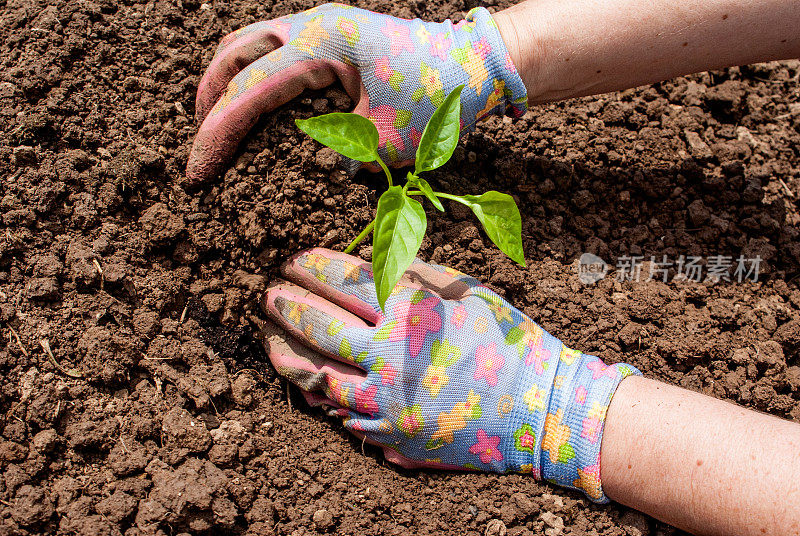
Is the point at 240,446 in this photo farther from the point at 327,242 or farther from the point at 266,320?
the point at 327,242

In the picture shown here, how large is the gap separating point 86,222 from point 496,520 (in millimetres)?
1436


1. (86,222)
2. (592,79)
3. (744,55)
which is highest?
(744,55)

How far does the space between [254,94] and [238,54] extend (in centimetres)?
17

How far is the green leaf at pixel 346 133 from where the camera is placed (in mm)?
1497

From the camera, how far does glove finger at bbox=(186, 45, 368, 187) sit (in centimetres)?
171

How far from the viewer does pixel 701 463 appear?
1.55 m

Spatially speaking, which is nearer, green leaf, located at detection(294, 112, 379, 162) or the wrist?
green leaf, located at detection(294, 112, 379, 162)

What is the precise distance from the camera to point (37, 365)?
1.53 metres

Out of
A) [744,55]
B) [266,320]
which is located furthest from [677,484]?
[744,55]

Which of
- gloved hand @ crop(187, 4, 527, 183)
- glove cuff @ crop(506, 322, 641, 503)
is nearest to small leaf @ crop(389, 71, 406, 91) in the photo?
gloved hand @ crop(187, 4, 527, 183)

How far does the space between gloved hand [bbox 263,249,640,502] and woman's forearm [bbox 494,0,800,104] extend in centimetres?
82

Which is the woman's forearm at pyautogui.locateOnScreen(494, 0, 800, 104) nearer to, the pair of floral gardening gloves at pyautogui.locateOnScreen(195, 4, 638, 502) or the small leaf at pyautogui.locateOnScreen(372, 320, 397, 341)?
the pair of floral gardening gloves at pyautogui.locateOnScreen(195, 4, 638, 502)

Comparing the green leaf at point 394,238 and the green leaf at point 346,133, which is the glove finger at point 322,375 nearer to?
the green leaf at point 394,238

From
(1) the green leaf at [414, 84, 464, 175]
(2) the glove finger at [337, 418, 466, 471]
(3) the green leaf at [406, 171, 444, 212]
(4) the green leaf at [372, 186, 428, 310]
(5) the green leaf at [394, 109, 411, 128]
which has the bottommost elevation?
(2) the glove finger at [337, 418, 466, 471]
